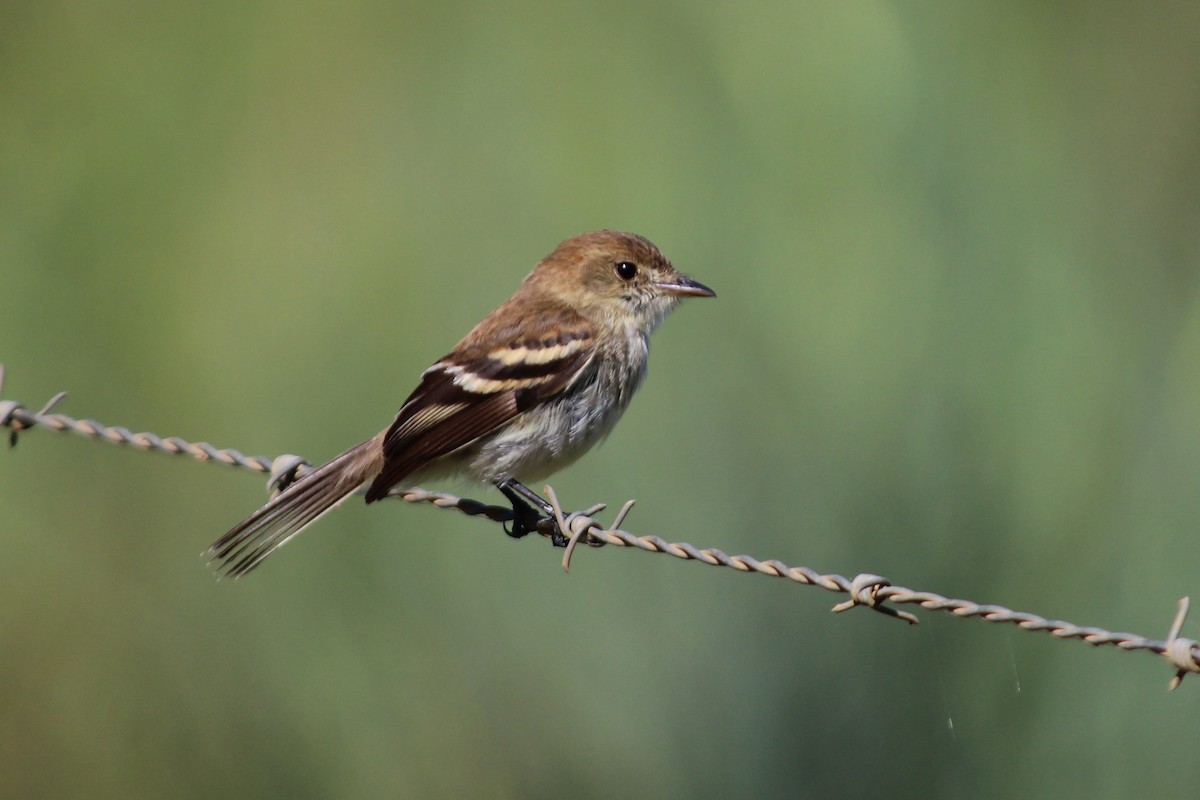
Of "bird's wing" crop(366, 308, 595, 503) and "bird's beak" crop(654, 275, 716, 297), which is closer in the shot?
"bird's wing" crop(366, 308, 595, 503)

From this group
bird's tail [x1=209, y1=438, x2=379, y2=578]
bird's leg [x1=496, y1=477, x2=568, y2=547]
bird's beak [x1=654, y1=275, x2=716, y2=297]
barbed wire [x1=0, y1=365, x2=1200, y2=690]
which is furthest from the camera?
bird's beak [x1=654, y1=275, x2=716, y2=297]

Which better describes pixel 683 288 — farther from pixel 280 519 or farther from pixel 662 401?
pixel 280 519

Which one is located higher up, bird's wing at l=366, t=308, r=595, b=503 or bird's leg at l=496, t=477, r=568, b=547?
bird's wing at l=366, t=308, r=595, b=503

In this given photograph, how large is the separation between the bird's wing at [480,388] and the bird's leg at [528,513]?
21 cm

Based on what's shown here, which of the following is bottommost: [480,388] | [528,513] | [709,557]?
[709,557]

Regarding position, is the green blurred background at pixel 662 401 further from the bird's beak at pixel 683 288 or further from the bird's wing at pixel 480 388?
the bird's wing at pixel 480 388

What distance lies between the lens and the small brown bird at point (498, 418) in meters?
3.55

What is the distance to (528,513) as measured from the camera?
3.90 meters

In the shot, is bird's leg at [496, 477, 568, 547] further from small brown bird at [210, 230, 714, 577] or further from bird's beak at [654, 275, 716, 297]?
bird's beak at [654, 275, 716, 297]

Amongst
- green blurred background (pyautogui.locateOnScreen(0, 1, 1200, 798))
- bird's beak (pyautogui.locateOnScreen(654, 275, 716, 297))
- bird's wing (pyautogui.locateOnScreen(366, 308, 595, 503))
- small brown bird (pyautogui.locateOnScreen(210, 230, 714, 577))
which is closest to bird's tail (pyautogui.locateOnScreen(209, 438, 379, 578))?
small brown bird (pyautogui.locateOnScreen(210, 230, 714, 577))

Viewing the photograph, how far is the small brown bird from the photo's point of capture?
3.55m

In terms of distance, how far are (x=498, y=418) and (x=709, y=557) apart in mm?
1218

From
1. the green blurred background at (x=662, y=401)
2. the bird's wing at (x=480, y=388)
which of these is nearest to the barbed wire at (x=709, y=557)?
the bird's wing at (x=480, y=388)

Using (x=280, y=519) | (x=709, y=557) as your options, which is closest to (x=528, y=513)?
(x=280, y=519)
